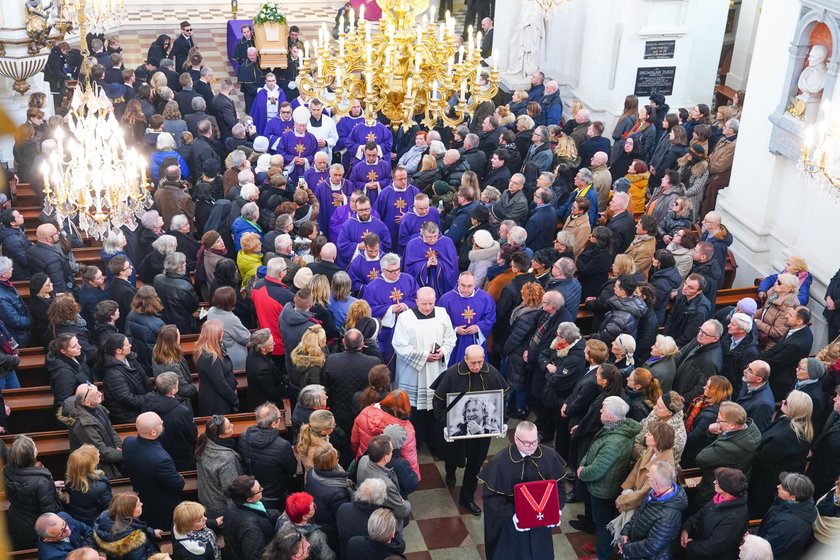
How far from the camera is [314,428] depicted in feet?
20.9

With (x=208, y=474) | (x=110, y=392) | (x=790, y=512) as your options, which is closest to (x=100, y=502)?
(x=208, y=474)

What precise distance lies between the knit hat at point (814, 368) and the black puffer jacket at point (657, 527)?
1826 millimetres

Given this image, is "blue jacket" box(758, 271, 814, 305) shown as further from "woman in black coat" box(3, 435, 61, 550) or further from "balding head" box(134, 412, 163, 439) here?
"woman in black coat" box(3, 435, 61, 550)

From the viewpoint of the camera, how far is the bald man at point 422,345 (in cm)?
793

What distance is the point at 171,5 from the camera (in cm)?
2580

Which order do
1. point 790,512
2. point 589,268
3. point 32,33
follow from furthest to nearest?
1. point 32,33
2. point 589,268
3. point 790,512

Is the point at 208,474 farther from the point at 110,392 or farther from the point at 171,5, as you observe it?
the point at 171,5

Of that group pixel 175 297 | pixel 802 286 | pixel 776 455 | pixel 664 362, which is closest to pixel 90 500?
pixel 175 297

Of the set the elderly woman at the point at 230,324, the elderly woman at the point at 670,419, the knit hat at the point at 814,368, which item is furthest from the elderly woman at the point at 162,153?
the knit hat at the point at 814,368

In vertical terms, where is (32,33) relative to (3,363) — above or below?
above

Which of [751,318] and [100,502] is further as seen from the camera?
[751,318]

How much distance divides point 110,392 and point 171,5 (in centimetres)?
2105

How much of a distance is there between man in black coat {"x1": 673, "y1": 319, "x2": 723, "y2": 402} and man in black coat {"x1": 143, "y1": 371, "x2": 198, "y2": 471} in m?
4.12

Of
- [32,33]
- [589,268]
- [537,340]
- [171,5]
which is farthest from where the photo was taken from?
[171,5]
